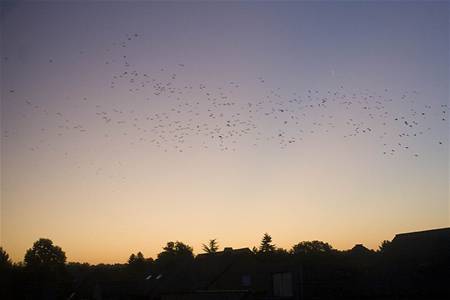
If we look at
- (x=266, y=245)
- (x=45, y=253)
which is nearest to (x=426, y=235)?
(x=266, y=245)

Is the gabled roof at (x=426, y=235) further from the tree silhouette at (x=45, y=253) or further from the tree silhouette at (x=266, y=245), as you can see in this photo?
the tree silhouette at (x=45, y=253)

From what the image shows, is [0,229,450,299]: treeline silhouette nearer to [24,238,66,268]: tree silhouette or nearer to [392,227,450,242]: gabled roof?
[392,227,450,242]: gabled roof

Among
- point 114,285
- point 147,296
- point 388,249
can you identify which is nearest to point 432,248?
point 388,249

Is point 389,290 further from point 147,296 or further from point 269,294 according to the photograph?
point 147,296

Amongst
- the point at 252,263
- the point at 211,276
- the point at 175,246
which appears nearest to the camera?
the point at 252,263

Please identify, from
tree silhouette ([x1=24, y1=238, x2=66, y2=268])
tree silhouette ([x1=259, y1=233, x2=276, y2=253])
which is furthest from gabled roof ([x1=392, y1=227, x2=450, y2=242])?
tree silhouette ([x1=24, y1=238, x2=66, y2=268])

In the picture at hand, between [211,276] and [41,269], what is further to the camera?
[41,269]

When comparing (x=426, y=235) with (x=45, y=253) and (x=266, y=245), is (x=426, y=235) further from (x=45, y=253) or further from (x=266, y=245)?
(x=45, y=253)

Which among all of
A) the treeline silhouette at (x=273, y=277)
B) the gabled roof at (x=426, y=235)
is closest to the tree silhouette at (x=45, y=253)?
the treeline silhouette at (x=273, y=277)

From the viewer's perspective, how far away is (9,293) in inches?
2219

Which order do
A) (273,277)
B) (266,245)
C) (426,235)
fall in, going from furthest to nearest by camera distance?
(266,245) < (426,235) < (273,277)

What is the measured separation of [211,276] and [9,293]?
24.2 meters

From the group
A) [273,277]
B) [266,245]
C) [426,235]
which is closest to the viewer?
[273,277]

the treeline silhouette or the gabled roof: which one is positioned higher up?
the gabled roof
